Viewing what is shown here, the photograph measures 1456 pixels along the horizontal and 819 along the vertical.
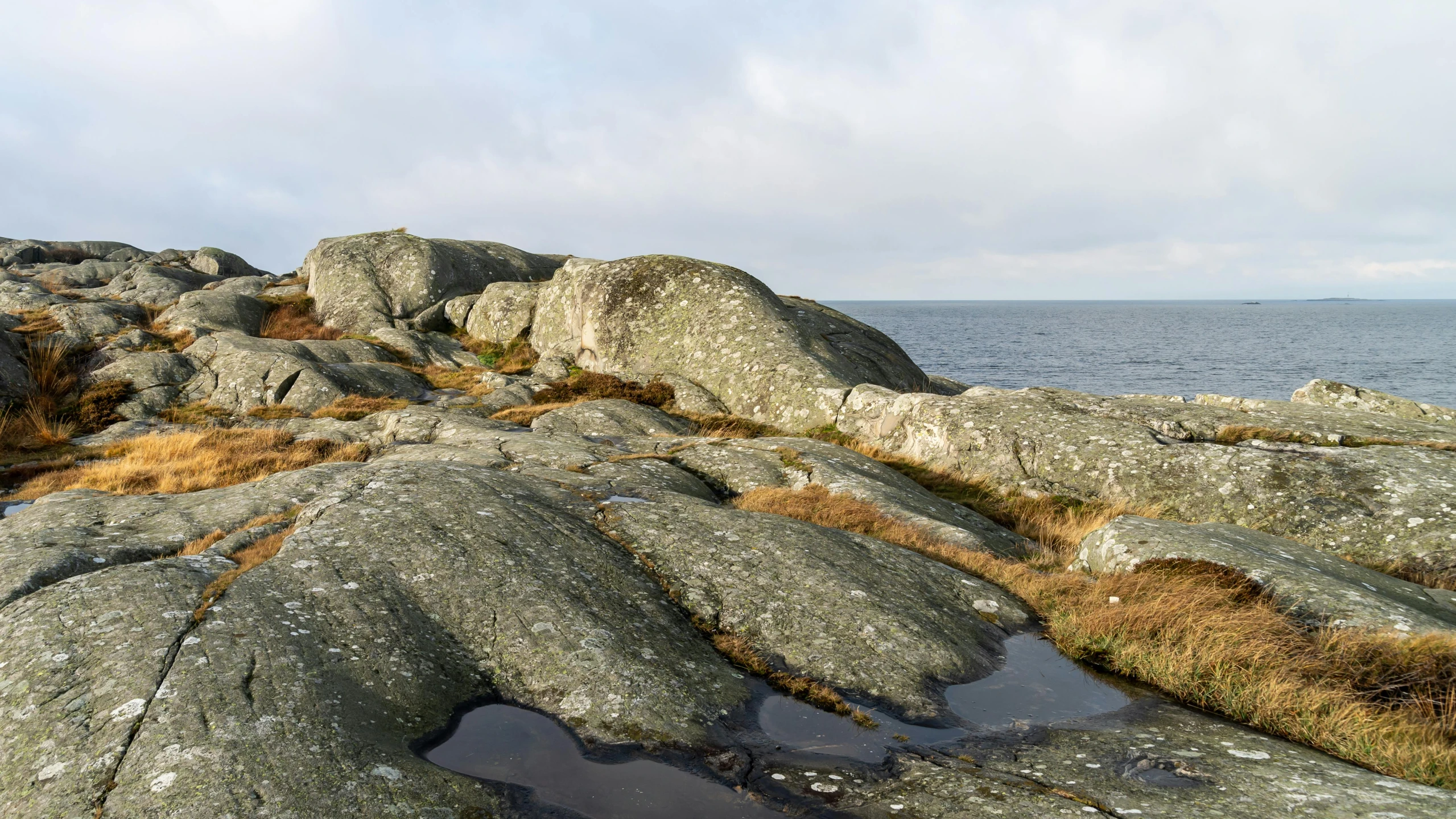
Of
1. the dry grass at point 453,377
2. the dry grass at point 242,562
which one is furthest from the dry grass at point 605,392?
the dry grass at point 242,562

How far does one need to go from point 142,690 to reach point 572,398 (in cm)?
1879

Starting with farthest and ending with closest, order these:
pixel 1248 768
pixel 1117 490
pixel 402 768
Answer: pixel 1117 490, pixel 1248 768, pixel 402 768

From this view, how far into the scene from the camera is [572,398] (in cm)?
2441

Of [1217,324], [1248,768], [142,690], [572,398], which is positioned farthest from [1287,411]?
[1217,324]

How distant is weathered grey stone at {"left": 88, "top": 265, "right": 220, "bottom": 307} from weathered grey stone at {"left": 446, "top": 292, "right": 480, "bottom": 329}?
13.5 metres

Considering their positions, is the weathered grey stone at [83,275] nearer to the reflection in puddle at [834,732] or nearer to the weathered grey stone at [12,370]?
the weathered grey stone at [12,370]

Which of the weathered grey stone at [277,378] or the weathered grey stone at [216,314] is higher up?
the weathered grey stone at [216,314]

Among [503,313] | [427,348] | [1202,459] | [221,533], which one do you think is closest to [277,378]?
[427,348]

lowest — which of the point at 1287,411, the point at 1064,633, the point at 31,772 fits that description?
the point at 1064,633

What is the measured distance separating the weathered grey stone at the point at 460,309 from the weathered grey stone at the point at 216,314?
26.8ft

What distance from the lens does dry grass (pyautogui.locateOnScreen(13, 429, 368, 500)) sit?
48.5 ft

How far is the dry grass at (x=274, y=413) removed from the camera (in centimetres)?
2222

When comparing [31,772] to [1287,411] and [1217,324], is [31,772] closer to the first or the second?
[1287,411]

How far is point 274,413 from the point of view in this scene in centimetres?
2248
